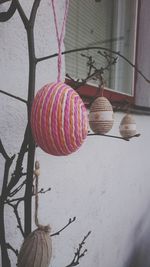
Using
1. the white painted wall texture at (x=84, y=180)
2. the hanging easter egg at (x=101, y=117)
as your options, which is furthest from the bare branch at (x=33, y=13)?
the hanging easter egg at (x=101, y=117)

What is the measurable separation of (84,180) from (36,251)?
62cm

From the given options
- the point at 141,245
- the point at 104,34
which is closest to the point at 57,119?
the point at 104,34

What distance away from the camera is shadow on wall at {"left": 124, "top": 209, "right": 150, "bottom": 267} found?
1.74m

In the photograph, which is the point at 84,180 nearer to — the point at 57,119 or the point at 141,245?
the point at 57,119

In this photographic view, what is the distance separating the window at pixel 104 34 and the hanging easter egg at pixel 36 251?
0.74 metres

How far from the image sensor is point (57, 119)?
403mm

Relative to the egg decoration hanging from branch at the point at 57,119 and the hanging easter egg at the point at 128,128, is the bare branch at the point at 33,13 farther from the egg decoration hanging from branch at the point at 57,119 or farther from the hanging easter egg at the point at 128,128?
the hanging easter egg at the point at 128,128

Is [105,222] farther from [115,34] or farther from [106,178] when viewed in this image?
[115,34]

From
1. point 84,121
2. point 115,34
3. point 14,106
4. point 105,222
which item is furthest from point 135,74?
point 84,121

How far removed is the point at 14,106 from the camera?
0.69 m

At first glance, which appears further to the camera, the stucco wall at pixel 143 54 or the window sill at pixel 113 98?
the stucco wall at pixel 143 54

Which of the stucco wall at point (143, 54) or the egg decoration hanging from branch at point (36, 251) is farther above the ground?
the stucco wall at point (143, 54)

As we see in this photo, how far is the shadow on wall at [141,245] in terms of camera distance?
5.71ft

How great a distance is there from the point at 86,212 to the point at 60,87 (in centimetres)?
78
